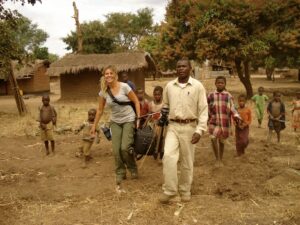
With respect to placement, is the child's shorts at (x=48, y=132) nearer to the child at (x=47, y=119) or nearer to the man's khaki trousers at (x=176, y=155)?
the child at (x=47, y=119)

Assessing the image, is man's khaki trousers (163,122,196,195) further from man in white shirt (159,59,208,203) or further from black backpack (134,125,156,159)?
black backpack (134,125,156,159)

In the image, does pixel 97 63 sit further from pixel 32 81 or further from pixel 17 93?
pixel 32 81

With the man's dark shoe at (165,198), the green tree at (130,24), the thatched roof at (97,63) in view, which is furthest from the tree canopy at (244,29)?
the green tree at (130,24)

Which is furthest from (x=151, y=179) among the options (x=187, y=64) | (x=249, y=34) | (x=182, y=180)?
(x=249, y=34)

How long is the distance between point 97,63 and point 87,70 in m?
0.89

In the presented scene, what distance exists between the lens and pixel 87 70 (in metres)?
23.0

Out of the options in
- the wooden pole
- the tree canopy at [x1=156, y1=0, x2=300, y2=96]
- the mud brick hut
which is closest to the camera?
the wooden pole

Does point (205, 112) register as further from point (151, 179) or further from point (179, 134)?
point (151, 179)

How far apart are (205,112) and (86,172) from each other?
9.03 feet

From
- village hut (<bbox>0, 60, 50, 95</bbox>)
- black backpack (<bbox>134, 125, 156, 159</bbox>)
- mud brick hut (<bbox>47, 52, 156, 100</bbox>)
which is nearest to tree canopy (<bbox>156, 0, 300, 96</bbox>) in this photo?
mud brick hut (<bbox>47, 52, 156, 100</bbox>)

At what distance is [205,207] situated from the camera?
494 cm

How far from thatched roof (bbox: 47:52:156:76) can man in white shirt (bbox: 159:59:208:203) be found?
16.9 metres

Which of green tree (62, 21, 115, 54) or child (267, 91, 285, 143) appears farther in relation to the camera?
green tree (62, 21, 115, 54)

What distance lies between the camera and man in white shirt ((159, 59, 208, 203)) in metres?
4.92
